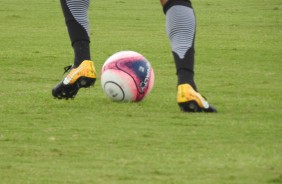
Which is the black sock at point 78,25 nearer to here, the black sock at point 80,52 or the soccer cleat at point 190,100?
the black sock at point 80,52

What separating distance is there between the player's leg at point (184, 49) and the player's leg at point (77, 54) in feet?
2.69

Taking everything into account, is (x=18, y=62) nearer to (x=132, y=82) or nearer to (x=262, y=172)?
(x=132, y=82)

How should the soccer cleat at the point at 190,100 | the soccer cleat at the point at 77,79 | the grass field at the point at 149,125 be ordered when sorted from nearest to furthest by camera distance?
the grass field at the point at 149,125, the soccer cleat at the point at 190,100, the soccer cleat at the point at 77,79

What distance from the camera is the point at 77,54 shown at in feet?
29.0

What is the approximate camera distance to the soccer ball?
874 centimetres

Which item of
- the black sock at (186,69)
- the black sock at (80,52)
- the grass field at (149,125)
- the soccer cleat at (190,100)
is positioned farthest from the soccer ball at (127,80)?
the soccer cleat at (190,100)

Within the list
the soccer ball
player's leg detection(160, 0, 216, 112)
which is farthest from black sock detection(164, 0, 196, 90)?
the soccer ball

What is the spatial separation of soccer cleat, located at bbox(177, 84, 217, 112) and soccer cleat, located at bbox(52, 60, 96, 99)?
38.8 inches

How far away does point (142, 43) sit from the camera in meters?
16.6

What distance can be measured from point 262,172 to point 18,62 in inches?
328

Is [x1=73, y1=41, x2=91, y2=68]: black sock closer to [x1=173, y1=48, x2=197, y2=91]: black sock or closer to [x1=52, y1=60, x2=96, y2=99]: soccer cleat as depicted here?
[x1=52, y1=60, x2=96, y2=99]: soccer cleat

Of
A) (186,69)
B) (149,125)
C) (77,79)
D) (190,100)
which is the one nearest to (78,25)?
(77,79)

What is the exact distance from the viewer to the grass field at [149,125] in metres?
5.69

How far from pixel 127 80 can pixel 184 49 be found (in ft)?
2.53
